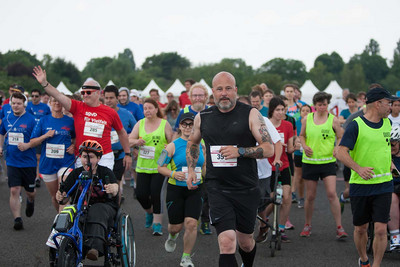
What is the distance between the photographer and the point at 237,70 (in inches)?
4658

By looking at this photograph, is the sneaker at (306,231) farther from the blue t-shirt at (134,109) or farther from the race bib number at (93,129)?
the blue t-shirt at (134,109)

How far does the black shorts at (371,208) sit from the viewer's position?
6.32 meters

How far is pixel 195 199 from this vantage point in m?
7.27

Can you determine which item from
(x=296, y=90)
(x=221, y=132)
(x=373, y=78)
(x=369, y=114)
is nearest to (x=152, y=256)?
(x=221, y=132)

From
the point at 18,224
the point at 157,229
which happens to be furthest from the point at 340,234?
the point at 18,224

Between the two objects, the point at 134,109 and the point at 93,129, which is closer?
the point at 93,129

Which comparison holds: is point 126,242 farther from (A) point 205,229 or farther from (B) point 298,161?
(B) point 298,161

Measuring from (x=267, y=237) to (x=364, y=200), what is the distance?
2842mm

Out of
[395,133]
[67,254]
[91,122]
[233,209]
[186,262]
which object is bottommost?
[186,262]

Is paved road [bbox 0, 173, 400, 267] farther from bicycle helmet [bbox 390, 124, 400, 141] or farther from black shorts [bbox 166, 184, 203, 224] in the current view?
bicycle helmet [bbox 390, 124, 400, 141]

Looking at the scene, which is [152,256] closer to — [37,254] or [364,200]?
[37,254]

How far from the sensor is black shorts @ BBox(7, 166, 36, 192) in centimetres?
938

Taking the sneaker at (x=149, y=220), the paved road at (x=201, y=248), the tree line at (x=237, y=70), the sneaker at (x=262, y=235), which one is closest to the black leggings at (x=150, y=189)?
the sneaker at (x=149, y=220)

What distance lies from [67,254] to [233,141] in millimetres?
1820
